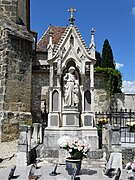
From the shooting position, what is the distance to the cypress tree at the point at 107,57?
2855cm

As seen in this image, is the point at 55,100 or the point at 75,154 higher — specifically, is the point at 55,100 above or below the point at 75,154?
above

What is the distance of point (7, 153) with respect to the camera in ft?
27.8

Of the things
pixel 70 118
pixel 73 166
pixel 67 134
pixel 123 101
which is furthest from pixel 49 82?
pixel 123 101

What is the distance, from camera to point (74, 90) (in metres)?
7.91

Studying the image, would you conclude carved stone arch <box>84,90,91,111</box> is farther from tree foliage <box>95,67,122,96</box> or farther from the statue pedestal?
tree foliage <box>95,67,122,96</box>

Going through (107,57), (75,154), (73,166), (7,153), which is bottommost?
(7,153)

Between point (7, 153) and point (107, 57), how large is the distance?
75.2 feet

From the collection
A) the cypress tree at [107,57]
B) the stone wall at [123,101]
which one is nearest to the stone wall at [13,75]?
the stone wall at [123,101]

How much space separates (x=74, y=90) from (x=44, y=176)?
129 inches

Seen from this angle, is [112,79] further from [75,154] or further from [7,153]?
[75,154]

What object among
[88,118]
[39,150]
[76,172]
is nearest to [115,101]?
[88,118]

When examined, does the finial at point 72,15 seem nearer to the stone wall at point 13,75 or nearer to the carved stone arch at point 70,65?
the carved stone arch at point 70,65

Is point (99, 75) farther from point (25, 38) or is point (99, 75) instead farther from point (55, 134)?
point (55, 134)

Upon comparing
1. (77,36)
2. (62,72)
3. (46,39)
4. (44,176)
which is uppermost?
(46,39)
